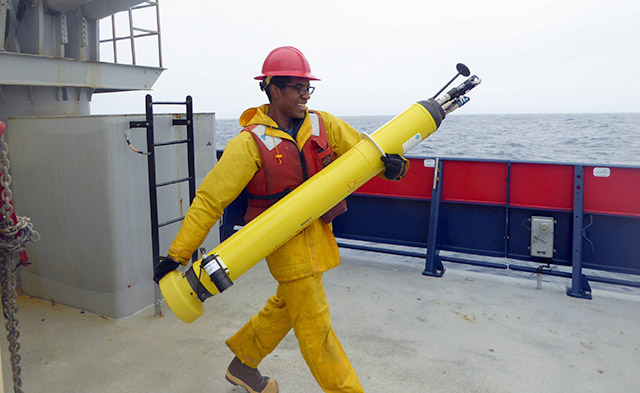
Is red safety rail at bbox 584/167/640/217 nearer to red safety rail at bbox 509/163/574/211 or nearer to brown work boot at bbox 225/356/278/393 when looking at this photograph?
red safety rail at bbox 509/163/574/211

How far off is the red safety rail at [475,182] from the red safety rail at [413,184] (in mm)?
188

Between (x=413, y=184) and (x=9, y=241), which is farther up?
(x=9, y=241)

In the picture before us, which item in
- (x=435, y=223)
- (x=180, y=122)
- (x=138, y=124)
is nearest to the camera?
(x=138, y=124)

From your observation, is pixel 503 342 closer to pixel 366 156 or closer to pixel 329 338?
pixel 329 338

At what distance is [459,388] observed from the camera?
3.31 metres

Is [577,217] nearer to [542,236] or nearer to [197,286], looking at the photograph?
[542,236]

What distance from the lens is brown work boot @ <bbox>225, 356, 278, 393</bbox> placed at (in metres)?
3.20

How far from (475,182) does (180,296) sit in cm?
408

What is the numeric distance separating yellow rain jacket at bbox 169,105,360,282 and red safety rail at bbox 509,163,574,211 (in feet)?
11.6

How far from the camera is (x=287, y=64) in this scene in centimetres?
277

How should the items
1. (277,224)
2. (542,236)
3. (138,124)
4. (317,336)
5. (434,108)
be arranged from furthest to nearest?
(542,236) → (138,124) → (434,108) → (317,336) → (277,224)

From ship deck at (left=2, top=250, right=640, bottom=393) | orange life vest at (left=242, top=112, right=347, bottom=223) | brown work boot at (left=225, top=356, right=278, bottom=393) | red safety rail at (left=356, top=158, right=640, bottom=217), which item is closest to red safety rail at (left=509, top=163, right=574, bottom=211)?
red safety rail at (left=356, top=158, right=640, bottom=217)

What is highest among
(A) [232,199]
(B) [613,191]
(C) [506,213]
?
(A) [232,199]

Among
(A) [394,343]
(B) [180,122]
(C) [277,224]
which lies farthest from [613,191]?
(B) [180,122]
